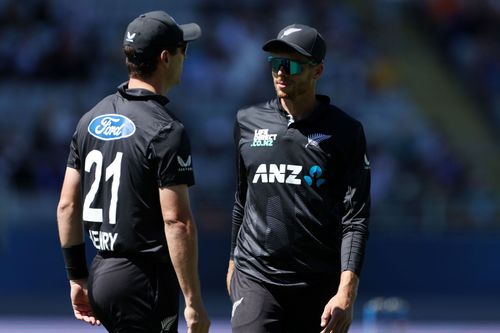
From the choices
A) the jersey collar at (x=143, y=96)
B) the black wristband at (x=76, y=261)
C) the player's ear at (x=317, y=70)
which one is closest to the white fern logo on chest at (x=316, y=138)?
the player's ear at (x=317, y=70)

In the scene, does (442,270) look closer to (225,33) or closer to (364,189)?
(225,33)

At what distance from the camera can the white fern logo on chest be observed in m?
6.12

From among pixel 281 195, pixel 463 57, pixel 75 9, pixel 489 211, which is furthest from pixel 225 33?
pixel 281 195

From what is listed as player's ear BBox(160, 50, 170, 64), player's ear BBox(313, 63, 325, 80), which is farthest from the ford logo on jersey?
player's ear BBox(313, 63, 325, 80)

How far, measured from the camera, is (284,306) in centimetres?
617

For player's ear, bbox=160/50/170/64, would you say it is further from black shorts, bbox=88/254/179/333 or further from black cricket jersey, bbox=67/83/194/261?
black shorts, bbox=88/254/179/333

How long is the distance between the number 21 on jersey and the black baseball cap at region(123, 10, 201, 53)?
529 millimetres

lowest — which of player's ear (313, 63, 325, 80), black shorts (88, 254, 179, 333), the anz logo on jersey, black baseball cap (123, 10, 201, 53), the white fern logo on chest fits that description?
black shorts (88, 254, 179, 333)

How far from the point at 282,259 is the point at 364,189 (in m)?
0.57

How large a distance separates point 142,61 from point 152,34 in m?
0.14

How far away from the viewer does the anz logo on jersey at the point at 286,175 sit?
240 inches

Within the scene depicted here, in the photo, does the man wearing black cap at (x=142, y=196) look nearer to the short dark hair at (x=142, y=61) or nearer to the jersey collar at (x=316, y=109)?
the short dark hair at (x=142, y=61)

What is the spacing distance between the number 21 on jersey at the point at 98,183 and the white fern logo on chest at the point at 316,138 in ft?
3.46

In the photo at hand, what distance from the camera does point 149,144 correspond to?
5.55 metres
